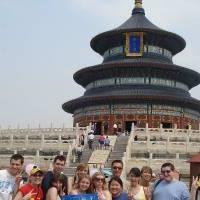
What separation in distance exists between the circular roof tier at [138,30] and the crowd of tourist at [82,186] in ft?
136

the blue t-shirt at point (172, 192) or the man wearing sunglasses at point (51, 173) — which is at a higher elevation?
the man wearing sunglasses at point (51, 173)

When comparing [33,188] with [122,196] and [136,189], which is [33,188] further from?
[136,189]

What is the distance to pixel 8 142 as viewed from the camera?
3266 centimetres

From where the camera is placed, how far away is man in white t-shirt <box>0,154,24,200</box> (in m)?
8.62

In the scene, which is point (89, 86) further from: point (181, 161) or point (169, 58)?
point (181, 161)

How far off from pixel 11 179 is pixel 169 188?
2.49m

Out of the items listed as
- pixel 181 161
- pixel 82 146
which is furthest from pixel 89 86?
pixel 181 161

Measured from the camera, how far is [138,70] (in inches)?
1916

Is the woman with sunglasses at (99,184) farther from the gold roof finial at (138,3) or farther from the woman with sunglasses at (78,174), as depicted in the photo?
the gold roof finial at (138,3)

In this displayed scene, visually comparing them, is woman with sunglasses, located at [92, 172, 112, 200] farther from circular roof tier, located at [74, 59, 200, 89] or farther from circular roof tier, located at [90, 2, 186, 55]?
circular roof tier, located at [90, 2, 186, 55]

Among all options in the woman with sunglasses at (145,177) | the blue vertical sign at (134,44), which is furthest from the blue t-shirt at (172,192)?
the blue vertical sign at (134,44)


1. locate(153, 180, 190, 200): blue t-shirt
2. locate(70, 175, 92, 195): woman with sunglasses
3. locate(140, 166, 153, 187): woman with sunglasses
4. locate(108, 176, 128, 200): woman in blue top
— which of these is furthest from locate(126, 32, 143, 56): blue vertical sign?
locate(70, 175, 92, 195): woman with sunglasses

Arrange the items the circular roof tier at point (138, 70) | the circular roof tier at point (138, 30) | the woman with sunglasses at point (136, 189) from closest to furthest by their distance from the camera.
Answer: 1. the woman with sunglasses at point (136, 189)
2. the circular roof tier at point (138, 70)
3. the circular roof tier at point (138, 30)

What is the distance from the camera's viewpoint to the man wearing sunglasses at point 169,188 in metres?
8.60
